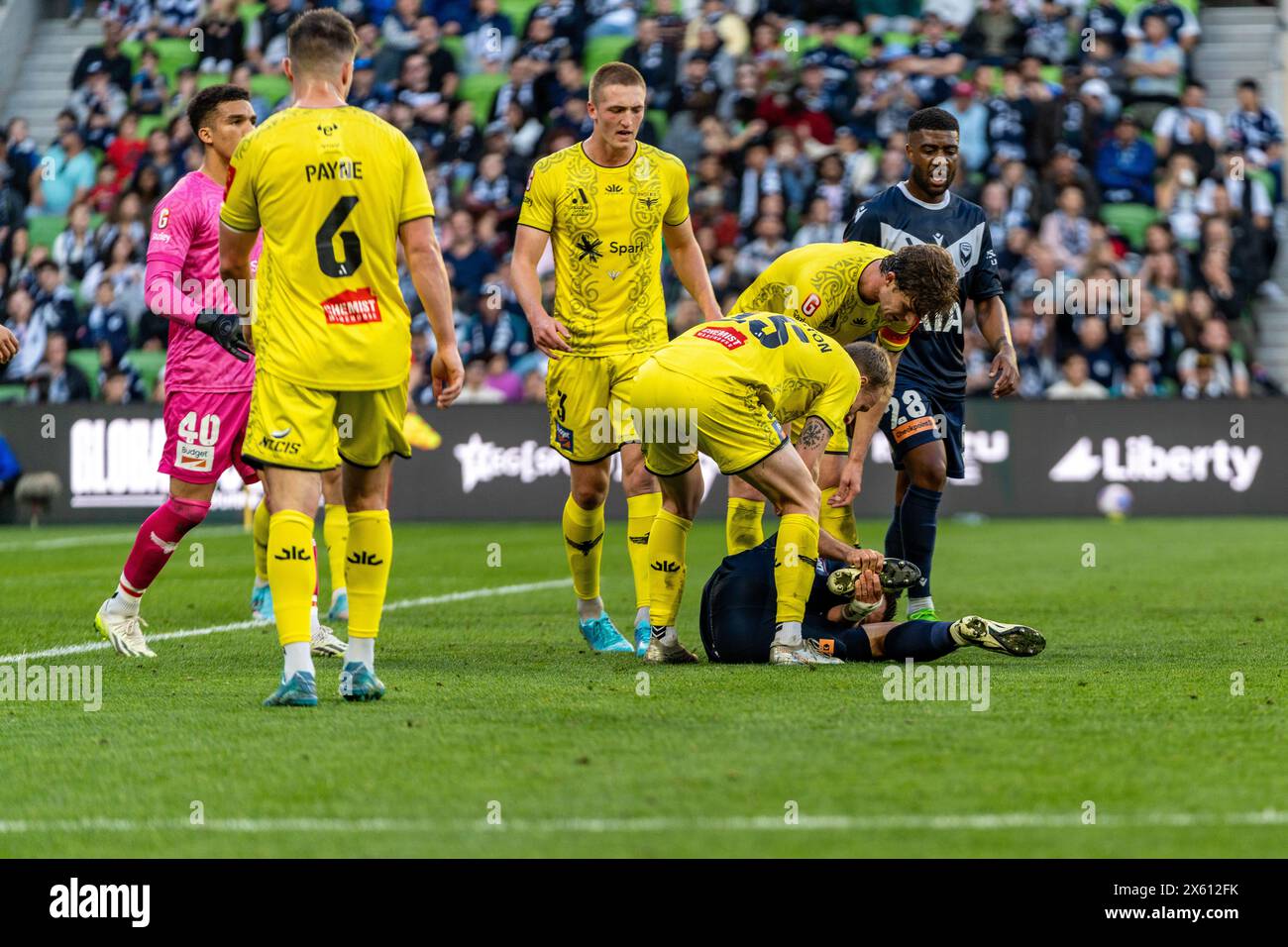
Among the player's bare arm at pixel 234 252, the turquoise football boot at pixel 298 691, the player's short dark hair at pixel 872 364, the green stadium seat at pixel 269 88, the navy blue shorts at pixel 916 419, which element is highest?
the green stadium seat at pixel 269 88

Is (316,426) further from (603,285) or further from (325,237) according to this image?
(603,285)

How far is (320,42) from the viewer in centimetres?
621

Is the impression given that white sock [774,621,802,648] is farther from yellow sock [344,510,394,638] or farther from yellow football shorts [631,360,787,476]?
yellow sock [344,510,394,638]

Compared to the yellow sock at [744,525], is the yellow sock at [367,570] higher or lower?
higher

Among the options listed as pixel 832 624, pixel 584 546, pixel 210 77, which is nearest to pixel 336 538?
pixel 584 546

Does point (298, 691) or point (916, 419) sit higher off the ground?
point (916, 419)

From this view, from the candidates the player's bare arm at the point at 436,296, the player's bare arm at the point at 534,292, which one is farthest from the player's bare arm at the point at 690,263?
the player's bare arm at the point at 436,296

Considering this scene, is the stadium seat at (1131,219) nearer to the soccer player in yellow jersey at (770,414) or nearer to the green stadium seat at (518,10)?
the green stadium seat at (518,10)

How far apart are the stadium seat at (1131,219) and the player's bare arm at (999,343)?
12.1 m

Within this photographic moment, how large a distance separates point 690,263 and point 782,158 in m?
12.1

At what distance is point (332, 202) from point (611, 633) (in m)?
2.81

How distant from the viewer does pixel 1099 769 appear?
4.98 meters

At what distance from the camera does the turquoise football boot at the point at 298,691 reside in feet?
20.5

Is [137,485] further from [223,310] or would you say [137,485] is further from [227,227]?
[227,227]
